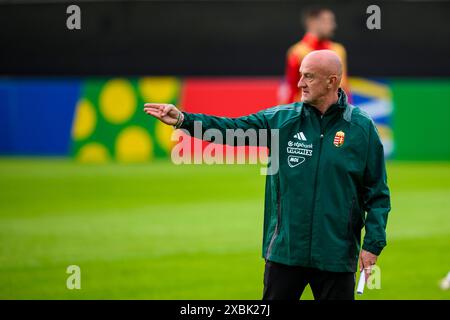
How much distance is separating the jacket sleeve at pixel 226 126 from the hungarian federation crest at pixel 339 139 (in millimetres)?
460

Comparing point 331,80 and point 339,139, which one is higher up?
point 331,80

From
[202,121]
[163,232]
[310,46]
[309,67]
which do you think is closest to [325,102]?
[309,67]

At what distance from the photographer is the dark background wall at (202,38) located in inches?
885

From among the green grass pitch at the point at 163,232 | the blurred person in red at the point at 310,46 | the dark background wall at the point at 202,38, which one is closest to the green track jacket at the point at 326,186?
the green grass pitch at the point at 163,232

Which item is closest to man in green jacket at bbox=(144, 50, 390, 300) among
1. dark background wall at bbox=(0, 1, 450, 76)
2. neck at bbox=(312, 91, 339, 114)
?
neck at bbox=(312, 91, 339, 114)

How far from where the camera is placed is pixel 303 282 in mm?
5277

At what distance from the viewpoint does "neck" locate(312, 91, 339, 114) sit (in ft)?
17.1

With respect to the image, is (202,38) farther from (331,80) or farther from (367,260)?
(367,260)

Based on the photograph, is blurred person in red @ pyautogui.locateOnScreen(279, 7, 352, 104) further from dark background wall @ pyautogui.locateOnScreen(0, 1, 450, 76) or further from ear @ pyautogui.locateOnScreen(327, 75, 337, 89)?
dark background wall @ pyautogui.locateOnScreen(0, 1, 450, 76)

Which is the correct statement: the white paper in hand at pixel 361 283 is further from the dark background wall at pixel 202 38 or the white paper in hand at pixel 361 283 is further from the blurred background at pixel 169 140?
the dark background wall at pixel 202 38

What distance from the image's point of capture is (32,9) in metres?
23.0

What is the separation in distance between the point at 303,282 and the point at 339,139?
0.95m

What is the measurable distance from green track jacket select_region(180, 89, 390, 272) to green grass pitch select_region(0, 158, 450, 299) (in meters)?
2.88

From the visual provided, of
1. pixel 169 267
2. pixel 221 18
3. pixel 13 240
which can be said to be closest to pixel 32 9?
pixel 221 18
